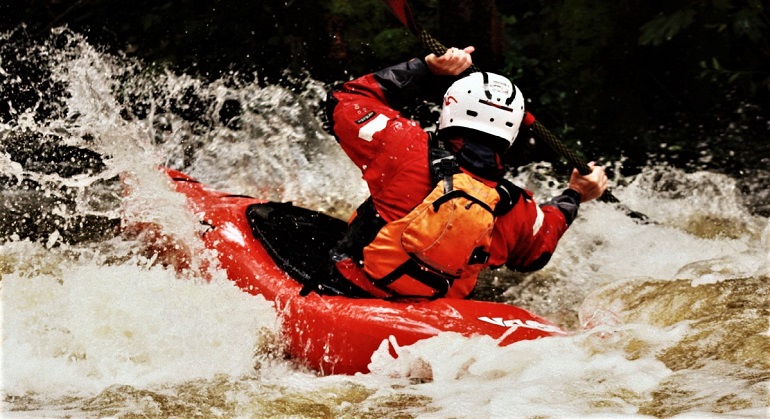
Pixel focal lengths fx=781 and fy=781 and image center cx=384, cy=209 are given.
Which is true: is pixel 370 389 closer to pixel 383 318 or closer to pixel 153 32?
pixel 383 318

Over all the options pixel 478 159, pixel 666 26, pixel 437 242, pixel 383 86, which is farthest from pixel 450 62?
pixel 666 26

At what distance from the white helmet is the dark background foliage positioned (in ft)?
10.6

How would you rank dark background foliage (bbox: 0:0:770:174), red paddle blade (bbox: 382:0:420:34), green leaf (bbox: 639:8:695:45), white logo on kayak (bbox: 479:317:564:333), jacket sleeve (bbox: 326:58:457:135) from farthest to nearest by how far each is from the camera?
dark background foliage (bbox: 0:0:770:174) → green leaf (bbox: 639:8:695:45) → red paddle blade (bbox: 382:0:420:34) → jacket sleeve (bbox: 326:58:457:135) → white logo on kayak (bbox: 479:317:564:333)

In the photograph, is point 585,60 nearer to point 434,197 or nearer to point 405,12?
point 405,12

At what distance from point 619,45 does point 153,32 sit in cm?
447

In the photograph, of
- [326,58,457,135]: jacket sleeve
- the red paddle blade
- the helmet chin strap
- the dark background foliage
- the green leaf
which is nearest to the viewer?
the helmet chin strap

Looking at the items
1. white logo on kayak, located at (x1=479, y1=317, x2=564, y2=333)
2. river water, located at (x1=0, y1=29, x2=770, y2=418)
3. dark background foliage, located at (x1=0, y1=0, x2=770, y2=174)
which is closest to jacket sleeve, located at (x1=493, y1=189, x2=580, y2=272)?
white logo on kayak, located at (x1=479, y1=317, x2=564, y2=333)

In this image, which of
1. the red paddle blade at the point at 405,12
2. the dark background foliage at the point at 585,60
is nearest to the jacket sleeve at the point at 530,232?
the red paddle blade at the point at 405,12

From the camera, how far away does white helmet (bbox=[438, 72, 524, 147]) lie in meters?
3.16

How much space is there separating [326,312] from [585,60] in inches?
179

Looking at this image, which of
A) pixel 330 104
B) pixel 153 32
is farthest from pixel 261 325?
pixel 153 32

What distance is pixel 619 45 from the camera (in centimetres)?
684

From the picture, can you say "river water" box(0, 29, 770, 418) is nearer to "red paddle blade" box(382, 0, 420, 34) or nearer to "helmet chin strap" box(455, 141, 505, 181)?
"helmet chin strap" box(455, 141, 505, 181)

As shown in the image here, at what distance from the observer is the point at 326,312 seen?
10.6 ft
